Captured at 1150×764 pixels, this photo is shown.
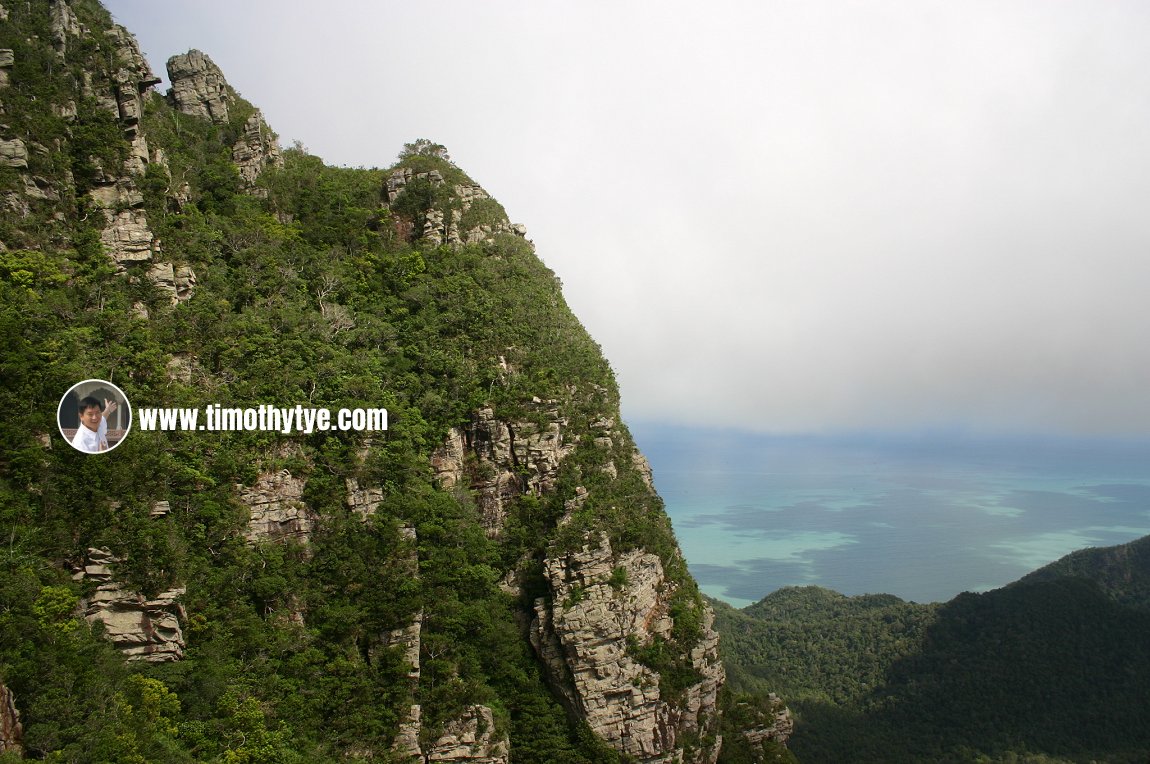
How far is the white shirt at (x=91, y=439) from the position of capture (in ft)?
81.8

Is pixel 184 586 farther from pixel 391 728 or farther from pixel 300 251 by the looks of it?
pixel 300 251

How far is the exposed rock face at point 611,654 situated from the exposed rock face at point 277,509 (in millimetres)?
12552

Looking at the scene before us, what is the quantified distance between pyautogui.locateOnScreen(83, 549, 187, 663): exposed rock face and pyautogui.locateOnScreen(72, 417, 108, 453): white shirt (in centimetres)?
404

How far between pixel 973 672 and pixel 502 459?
63.3 meters

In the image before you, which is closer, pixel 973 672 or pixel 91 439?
pixel 91 439

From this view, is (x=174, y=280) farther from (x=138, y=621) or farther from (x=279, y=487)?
(x=138, y=621)

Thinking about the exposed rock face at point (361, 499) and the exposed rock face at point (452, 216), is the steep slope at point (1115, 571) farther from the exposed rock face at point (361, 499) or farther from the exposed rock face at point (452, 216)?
the exposed rock face at point (361, 499)

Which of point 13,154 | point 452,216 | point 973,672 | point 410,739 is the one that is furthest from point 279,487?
point 973,672

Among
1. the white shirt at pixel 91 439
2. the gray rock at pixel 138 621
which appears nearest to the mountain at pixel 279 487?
the gray rock at pixel 138 621

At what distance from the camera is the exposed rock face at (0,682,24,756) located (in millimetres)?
18078

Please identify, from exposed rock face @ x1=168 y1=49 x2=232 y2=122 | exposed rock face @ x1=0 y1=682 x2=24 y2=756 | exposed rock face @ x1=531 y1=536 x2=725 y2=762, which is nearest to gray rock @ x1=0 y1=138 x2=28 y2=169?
exposed rock face @ x1=168 y1=49 x2=232 y2=122

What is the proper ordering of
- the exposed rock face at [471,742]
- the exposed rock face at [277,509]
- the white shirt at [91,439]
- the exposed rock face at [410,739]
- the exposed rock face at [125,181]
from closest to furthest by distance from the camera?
the white shirt at [91,439], the exposed rock face at [410,739], the exposed rock face at [471,742], the exposed rock face at [277,509], the exposed rock face at [125,181]

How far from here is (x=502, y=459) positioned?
3791cm
